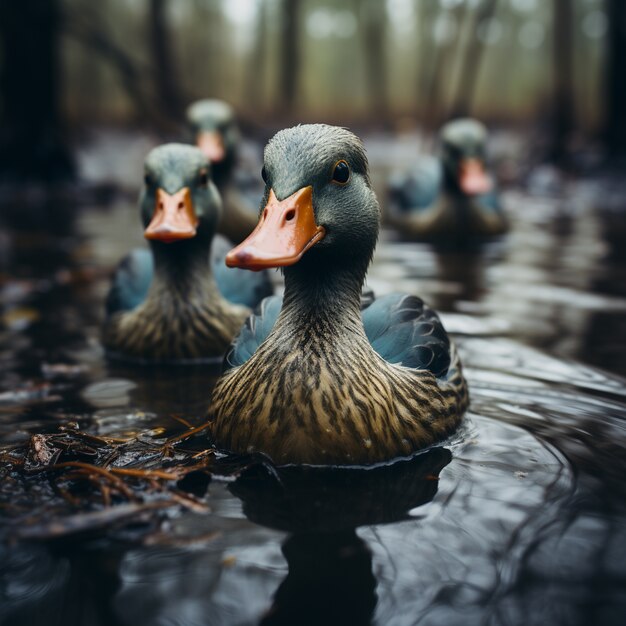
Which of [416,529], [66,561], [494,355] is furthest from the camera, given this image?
[494,355]

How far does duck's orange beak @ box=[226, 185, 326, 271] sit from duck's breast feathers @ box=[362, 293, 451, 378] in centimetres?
82

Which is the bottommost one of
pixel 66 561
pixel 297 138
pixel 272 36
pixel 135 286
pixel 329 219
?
pixel 66 561

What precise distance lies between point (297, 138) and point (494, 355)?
8.28ft

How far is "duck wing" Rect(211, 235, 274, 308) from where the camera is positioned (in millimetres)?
5977

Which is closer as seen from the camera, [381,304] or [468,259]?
[381,304]

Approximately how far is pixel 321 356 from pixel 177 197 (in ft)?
6.39

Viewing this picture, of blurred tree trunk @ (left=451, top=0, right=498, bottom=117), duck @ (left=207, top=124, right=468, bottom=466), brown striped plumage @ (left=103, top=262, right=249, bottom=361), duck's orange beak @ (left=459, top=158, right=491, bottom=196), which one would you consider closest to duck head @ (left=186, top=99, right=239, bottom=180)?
duck's orange beak @ (left=459, top=158, right=491, bottom=196)

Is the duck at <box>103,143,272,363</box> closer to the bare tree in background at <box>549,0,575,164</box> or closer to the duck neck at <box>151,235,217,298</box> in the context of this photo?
the duck neck at <box>151,235,217,298</box>

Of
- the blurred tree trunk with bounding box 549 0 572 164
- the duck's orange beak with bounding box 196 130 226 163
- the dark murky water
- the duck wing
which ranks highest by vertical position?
the blurred tree trunk with bounding box 549 0 572 164

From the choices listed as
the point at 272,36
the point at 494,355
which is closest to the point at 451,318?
the point at 494,355

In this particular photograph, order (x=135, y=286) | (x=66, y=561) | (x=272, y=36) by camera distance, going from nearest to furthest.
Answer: (x=66, y=561), (x=135, y=286), (x=272, y=36)

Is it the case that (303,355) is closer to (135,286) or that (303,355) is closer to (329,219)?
(329,219)

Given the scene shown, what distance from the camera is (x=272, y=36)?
50.8 metres

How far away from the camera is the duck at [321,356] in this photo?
3.56 metres
